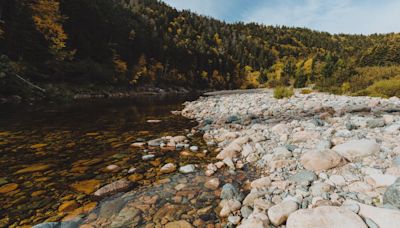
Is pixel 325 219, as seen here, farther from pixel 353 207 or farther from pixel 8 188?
pixel 8 188

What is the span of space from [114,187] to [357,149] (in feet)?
11.6

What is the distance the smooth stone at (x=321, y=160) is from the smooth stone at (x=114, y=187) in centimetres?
259

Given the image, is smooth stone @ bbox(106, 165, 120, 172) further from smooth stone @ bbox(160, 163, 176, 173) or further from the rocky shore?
the rocky shore

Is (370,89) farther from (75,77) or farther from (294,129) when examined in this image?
(75,77)

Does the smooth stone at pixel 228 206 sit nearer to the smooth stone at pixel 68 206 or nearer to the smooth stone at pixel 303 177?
the smooth stone at pixel 303 177

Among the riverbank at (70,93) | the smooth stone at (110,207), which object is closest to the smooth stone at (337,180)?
the smooth stone at (110,207)

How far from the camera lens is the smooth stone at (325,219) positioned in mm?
1652

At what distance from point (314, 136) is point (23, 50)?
23.5 metres

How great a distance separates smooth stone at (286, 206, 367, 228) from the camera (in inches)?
65.1

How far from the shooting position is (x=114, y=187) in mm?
Answer: 2850

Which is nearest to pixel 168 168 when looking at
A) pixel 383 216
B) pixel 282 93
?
pixel 383 216

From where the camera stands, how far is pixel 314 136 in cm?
417

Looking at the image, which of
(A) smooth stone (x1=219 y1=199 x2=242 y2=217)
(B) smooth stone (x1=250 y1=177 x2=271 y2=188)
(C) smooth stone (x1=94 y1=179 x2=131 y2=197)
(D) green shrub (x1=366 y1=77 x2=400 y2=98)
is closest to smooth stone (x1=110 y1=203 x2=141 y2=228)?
(C) smooth stone (x1=94 y1=179 x2=131 y2=197)

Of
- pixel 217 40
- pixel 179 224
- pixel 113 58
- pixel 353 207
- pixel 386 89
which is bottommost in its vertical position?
pixel 179 224
